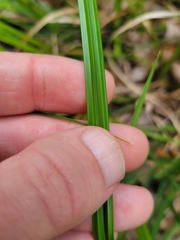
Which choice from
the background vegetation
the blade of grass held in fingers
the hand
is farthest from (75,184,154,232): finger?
the blade of grass held in fingers

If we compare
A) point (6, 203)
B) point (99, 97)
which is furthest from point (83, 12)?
point (6, 203)

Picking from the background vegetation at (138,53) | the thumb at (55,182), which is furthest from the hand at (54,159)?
the background vegetation at (138,53)

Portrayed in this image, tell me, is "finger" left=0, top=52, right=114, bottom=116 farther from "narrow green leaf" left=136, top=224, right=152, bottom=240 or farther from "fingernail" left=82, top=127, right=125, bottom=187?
"narrow green leaf" left=136, top=224, right=152, bottom=240

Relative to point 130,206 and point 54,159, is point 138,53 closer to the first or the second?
point 130,206

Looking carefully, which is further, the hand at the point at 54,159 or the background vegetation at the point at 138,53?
the background vegetation at the point at 138,53

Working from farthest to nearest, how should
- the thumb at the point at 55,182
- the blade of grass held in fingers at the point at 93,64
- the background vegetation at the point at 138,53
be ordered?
the background vegetation at the point at 138,53
the blade of grass held in fingers at the point at 93,64
the thumb at the point at 55,182

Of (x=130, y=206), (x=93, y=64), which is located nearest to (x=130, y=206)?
(x=130, y=206)

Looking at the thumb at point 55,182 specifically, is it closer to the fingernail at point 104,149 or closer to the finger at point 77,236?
the fingernail at point 104,149
